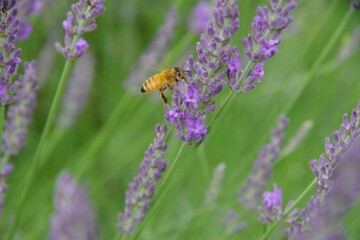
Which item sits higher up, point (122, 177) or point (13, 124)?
point (122, 177)

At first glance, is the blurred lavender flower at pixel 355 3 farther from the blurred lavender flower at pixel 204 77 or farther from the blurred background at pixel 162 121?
the blurred lavender flower at pixel 204 77

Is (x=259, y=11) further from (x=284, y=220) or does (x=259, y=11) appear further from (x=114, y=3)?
(x=114, y=3)

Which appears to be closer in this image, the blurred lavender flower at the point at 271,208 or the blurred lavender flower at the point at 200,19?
the blurred lavender flower at the point at 271,208

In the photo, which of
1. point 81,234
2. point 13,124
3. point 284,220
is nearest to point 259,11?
point 284,220

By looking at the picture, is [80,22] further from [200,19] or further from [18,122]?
[200,19]

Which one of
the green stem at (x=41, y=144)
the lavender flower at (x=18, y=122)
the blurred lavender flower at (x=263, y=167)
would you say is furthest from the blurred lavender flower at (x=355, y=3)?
the lavender flower at (x=18, y=122)
